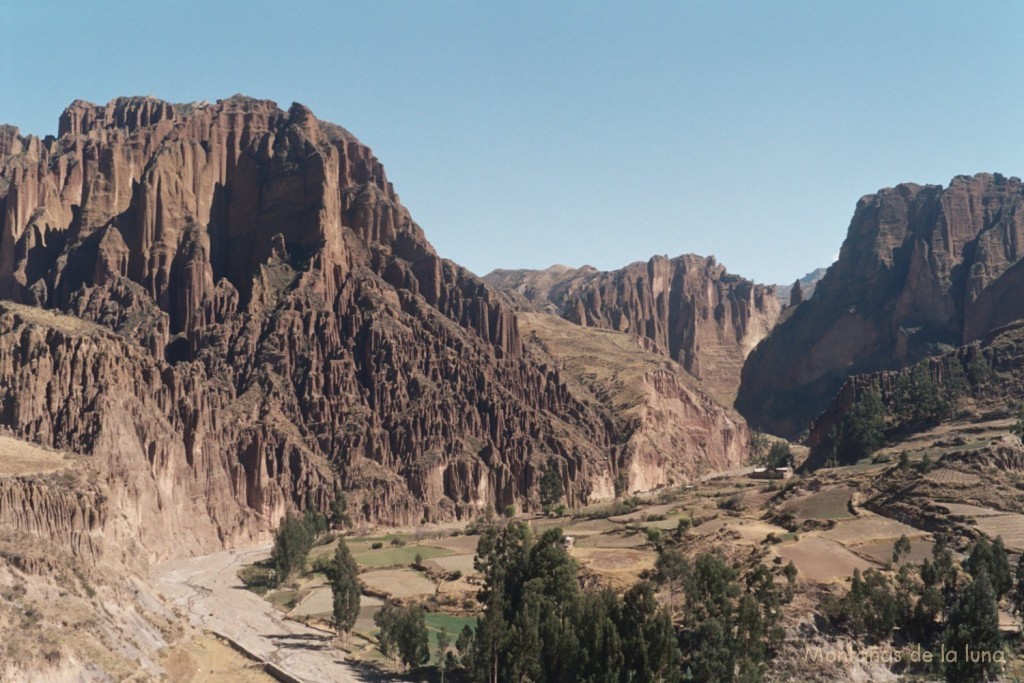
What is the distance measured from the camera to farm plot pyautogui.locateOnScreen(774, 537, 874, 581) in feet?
288

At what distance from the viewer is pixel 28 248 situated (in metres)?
186

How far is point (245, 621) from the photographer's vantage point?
329ft

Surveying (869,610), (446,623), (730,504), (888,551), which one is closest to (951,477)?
(888,551)

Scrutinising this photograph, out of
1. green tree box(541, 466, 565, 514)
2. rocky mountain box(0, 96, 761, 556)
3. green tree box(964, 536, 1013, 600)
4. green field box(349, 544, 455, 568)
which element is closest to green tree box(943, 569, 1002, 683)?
green tree box(964, 536, 1013, 600)

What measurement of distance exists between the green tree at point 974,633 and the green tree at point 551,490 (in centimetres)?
11720

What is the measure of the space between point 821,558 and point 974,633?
26.4 meters

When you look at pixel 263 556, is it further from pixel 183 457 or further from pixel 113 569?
pixel 113 569

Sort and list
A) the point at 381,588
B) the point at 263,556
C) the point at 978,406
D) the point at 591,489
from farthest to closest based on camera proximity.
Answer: the point at 591,489 → the point at 978,406 → the point at 263,556 → the point at 381,588

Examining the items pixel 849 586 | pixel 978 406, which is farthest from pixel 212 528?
pixel 978 406

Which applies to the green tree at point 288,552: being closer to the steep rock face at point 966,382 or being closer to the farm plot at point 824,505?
the farm plot at point 824,505

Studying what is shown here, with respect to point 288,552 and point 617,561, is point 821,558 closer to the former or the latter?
point 617,561

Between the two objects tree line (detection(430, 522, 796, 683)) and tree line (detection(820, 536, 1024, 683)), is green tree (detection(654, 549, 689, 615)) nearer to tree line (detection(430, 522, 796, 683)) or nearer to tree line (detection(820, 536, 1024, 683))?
tree line (detection(430, 522, 796, 683))

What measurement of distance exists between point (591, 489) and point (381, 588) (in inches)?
3441

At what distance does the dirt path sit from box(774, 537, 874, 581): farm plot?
38392 millimetres
